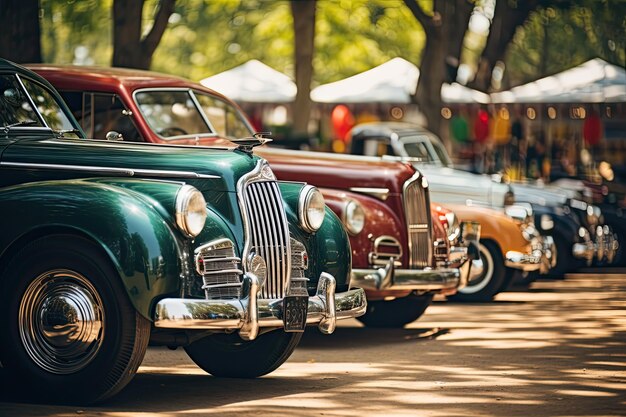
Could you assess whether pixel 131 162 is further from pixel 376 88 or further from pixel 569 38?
pixel 569 38

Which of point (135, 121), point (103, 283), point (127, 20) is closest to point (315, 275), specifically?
point (103, 283)

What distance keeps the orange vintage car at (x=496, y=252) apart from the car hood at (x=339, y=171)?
10.1 ft

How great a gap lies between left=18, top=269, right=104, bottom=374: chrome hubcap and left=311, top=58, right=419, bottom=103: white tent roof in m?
19.7

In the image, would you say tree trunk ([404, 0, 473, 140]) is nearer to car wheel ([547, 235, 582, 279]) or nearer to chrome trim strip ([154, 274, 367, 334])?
car wheel ([547, 235, 582, 279])

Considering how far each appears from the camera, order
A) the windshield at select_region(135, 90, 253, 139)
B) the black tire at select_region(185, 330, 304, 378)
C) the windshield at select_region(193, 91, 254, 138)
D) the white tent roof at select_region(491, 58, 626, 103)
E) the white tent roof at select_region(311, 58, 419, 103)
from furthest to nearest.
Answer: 1. the white tent roof at select_region(311, 58, 419, 103)
2. the white tent roof at select_region(491, 58, 626, 103)
3. the windshield at select_region(193, 91, 254, 138)
4. the windshield at select_region(135, 90, 253, 139)
5. the black tire at select_region(185, 330, 304, 378)

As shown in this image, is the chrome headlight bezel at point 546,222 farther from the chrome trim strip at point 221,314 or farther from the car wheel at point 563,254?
the chrome trim strip at point 221,314

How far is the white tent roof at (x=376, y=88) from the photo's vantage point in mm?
27641

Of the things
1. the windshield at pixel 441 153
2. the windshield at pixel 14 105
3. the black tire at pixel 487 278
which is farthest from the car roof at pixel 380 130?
the windshield at pixel 14 105

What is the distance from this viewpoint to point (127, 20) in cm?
1725

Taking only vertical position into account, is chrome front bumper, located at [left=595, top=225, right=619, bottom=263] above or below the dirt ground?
above

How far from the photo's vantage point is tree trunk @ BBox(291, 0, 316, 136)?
24375mm

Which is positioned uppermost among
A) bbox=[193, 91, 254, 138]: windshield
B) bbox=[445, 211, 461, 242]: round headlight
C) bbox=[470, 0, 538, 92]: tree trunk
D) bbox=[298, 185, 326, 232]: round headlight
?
bbox=[470, 0, 538, 92]: tree trunk

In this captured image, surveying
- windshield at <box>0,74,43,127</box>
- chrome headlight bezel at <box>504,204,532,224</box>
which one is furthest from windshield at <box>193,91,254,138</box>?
chrome headlight bezel at <box>504,204,532,224</box>

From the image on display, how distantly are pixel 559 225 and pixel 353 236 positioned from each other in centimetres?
732
